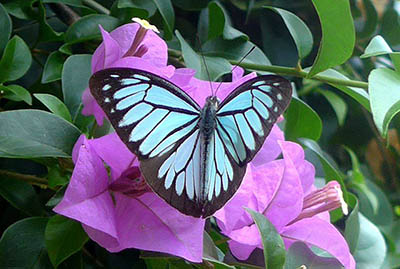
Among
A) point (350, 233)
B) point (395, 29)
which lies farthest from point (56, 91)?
point (395, 29)

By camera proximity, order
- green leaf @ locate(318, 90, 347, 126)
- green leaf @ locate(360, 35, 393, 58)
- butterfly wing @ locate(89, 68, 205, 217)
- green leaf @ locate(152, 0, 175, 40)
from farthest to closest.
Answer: green leaf @ locate(318, 90, 347, 126), green leaf @ locate(152, 0, 175, 40), green leaf @ locate(360, 35, 393, 58), butterfly wing @ locate(89, 68, 205, 217)

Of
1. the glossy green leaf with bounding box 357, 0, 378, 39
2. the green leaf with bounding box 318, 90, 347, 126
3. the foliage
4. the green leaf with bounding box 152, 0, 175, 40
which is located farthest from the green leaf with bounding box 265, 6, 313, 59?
the glossy green leaf with bounding box 357, 0, 378, 39

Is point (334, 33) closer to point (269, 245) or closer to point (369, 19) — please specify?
point (269, 245)

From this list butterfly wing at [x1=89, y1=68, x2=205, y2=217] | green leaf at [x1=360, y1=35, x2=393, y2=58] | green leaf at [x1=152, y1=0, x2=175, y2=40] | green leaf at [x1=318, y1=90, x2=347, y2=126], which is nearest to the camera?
butterfly wing at [x1=89, y1=68, x2=205, y2=217]

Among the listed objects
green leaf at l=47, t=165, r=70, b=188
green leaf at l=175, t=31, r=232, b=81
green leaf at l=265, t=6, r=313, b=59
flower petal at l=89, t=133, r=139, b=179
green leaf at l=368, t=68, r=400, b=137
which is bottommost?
green leaf at l=47, t=165, r=70, b=188

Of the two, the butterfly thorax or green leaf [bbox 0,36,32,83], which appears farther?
green leaf [bbox 0,36,32,83]

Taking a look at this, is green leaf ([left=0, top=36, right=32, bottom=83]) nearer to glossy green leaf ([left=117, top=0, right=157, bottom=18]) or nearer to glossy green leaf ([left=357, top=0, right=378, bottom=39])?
glossy green leaf ([left=117, top=0, right=157, bottom=18])

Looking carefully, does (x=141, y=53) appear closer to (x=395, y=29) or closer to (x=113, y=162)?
(x=113, y=162)

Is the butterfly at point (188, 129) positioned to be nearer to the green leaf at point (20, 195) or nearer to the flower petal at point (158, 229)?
the flower petal at point (158, 229)
